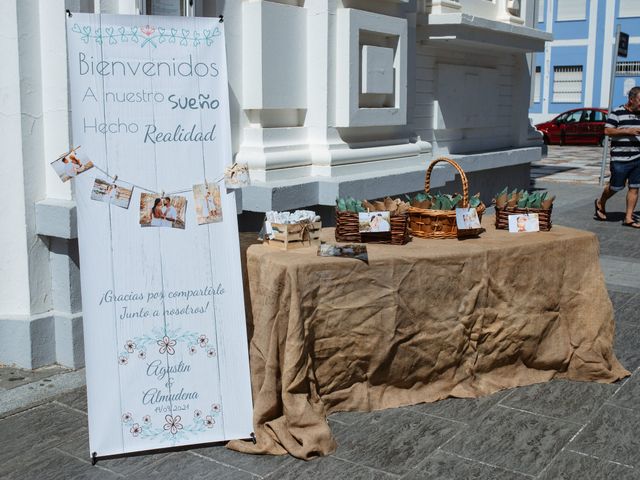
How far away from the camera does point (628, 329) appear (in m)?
5.82

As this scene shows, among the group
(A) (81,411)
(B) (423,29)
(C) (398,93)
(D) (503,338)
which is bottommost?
(A) (81,411)

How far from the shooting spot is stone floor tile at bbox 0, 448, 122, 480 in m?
3.57

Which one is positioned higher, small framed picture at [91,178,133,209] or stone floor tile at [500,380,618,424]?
small framed picture at [91,178,133,209]

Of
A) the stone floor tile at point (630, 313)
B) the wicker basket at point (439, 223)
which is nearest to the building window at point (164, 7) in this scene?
the wicker basket at point (439, 223)

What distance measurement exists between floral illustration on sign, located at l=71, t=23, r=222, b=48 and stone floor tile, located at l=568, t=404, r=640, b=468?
8.51ft

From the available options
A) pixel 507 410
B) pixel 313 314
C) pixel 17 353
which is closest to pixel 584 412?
pixel 507 410

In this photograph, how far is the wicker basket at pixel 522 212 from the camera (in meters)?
4.88

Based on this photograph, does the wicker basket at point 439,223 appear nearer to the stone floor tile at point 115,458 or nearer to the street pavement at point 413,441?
the street pavement at point 413,441

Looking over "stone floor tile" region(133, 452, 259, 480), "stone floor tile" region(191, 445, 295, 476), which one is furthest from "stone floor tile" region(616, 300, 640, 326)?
"stone floor tile" region(133, 452, 259, 480)

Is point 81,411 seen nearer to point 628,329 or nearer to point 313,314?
point 313,314

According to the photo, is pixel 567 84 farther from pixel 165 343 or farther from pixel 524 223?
pixel 165 343

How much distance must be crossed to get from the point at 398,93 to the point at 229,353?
13.0ft

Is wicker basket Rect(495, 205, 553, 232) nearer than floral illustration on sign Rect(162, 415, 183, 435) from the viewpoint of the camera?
No

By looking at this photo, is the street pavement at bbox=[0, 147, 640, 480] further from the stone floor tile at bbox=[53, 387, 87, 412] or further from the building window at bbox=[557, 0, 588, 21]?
the building window at bbox=[557, 0, 588, 21]
